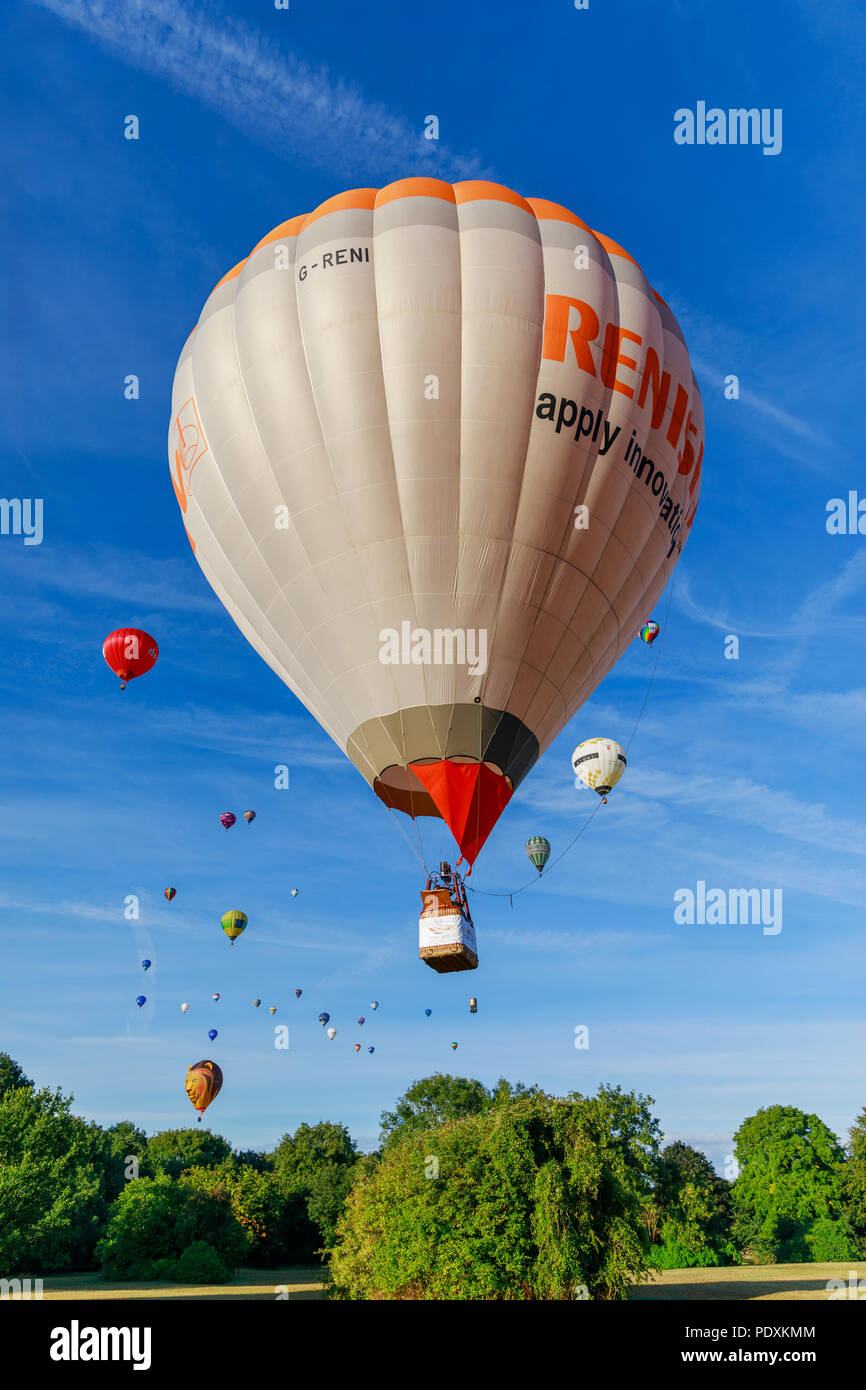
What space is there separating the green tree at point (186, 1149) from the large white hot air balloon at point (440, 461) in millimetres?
51927

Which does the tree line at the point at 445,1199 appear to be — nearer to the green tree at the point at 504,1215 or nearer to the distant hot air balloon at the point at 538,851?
the green tree at the point at 504,1215

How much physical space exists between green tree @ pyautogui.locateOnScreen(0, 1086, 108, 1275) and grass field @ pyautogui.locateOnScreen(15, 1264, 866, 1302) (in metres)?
1.77

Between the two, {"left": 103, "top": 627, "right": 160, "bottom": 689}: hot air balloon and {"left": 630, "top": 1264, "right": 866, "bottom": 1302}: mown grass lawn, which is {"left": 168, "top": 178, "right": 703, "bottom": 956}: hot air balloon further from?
{"left": 630, "top": 1264, "right": 866, "bottom": 1302}: mown grass lawn

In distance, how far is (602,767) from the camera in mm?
30969

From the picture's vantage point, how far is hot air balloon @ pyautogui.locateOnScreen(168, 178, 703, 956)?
62.3ft

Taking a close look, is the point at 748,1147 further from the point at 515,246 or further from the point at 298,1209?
the point at 515,246

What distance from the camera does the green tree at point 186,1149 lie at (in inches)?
2505

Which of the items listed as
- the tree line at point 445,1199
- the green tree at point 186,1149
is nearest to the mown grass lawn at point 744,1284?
the tree line at point 445,1199

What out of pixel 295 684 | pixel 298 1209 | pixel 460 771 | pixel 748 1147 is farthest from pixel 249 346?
pixel 748 1147

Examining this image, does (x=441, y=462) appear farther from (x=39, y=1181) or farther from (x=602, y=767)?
(x=39, y=1181)

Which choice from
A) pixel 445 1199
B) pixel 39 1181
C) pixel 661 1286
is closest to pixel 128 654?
pixel 445 1199

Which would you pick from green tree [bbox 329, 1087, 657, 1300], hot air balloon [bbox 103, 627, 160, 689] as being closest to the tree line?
green tree [bbox 329, 1087, 657, 1300]

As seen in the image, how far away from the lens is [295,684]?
22.3 metres

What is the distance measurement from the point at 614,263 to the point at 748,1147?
61.6 metres
